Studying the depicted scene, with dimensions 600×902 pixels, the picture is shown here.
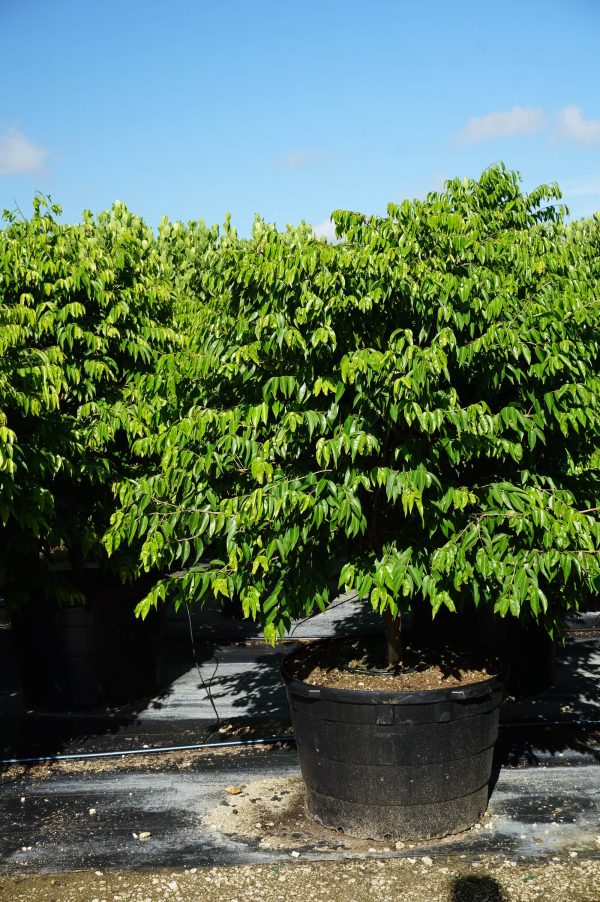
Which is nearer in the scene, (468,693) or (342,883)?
(342,883)

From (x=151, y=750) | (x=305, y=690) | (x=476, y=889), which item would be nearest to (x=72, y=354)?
(x=151, y=750)

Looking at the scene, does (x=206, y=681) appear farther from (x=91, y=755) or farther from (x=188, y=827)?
(x=188, y=827)

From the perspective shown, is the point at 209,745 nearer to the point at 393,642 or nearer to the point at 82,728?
the point at 82,728

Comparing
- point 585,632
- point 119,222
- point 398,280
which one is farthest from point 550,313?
point 119,222

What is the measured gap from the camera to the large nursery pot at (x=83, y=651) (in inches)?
295

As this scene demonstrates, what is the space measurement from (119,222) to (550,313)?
8.97 m

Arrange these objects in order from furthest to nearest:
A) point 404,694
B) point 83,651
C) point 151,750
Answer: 1. point 83,651
2. point 151,750
3. point 404,694

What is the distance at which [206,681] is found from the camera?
339 inches

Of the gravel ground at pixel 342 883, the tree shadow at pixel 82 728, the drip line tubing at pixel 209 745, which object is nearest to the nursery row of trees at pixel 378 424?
the gravel ground at pixel 342 883

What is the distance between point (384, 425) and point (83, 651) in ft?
13.6

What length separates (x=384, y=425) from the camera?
488 centimetres

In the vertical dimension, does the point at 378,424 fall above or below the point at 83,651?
above

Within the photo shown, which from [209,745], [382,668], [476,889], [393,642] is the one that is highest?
[393,642]

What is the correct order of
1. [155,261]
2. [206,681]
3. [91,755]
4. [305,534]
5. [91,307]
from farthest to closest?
[206,681] < [155,261] < [91,307] < [91,755] < [305,534]
